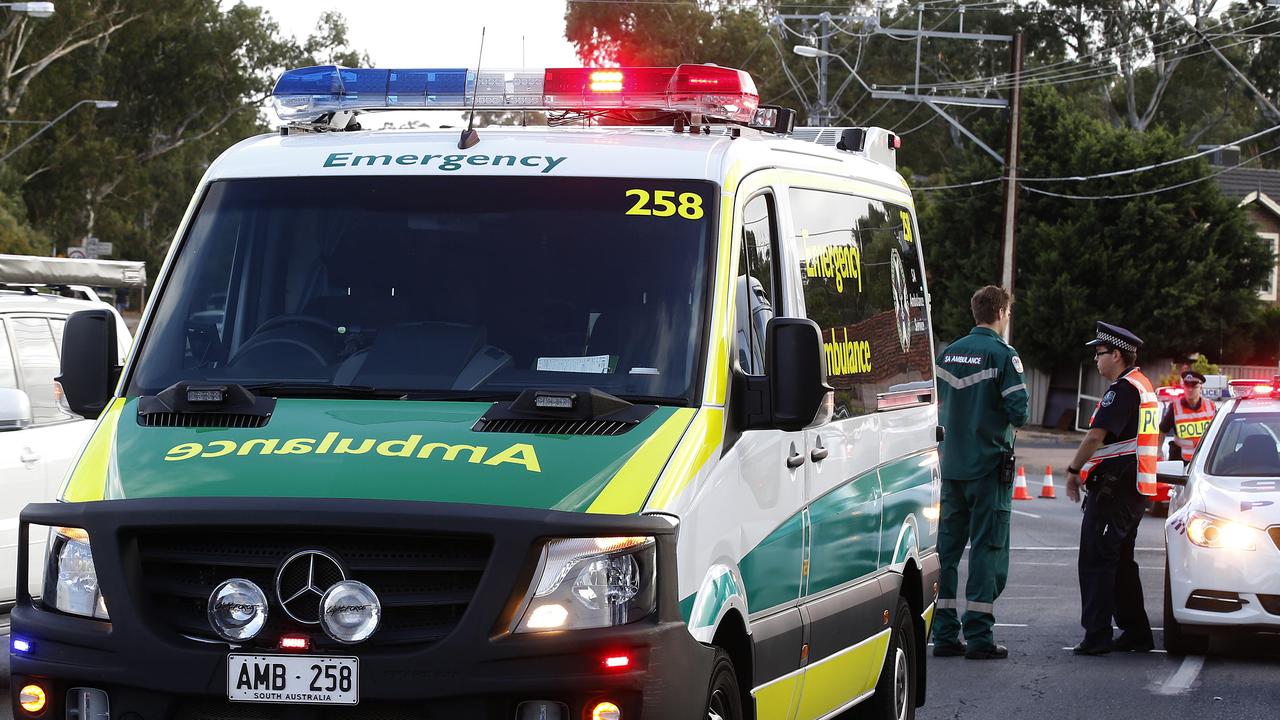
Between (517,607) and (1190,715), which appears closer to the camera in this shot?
(517,607)

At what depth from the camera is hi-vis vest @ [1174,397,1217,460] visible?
845 inches

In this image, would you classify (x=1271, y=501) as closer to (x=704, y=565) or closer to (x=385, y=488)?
(x=704, y=565)

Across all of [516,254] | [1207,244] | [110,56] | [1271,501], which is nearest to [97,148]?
[110,56]

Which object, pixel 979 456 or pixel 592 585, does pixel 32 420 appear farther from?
pixel 592 585

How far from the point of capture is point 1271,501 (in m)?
11.1

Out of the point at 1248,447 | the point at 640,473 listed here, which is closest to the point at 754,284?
the point at 640,473

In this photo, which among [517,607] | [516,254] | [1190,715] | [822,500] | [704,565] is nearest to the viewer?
[517,607]

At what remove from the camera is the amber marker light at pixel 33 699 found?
5297 mm

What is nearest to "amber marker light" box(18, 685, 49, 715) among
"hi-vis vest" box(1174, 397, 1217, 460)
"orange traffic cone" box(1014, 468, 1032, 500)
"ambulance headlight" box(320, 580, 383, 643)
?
"ambulance headlight" box(320, 580, 383, 643)

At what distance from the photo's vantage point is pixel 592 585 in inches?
198

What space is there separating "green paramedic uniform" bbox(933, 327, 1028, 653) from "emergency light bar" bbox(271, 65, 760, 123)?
4.17 meters

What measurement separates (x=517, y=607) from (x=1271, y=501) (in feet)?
24.0

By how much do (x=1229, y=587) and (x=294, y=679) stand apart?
7.31 meters

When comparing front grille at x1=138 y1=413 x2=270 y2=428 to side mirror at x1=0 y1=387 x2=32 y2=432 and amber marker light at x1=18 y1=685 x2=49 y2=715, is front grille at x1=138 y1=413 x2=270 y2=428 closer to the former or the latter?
amber marker light at x1=18 y1=685 x2=49 y2=715
